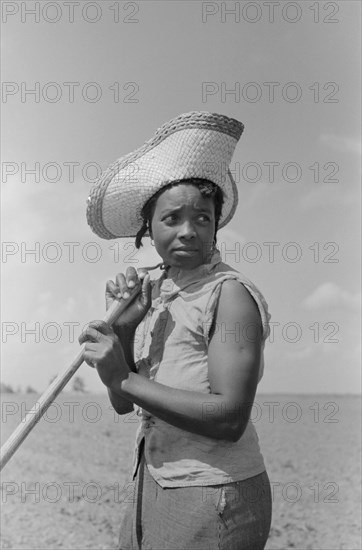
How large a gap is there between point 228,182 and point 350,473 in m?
7.71

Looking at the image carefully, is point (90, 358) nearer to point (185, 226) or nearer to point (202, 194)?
point (185, 226)

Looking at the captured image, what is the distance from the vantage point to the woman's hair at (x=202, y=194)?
5.90 feet

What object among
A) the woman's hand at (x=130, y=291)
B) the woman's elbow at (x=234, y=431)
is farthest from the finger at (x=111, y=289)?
the woman's elbow at (x=234, y=431)

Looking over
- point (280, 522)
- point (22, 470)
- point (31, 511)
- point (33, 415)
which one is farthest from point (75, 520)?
point (33, 415)

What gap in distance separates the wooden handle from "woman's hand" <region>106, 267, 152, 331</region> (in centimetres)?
1

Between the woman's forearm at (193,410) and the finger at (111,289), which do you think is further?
the finger at (111,289)

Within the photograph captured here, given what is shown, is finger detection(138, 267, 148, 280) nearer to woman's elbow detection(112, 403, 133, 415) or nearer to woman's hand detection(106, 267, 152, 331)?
woman's hand detection(106, 267, 152, 331)

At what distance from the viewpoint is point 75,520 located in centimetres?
613

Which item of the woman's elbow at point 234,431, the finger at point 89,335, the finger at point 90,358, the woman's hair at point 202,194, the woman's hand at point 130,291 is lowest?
the woman's elbow at point 234,431

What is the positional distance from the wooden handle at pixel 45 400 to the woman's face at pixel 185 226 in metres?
0.17

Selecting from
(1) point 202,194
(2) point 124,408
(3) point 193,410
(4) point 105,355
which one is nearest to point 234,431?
(3) point 193,410

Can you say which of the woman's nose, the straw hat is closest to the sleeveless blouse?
the woman's nose

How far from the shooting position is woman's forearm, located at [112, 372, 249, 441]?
5.07 ft

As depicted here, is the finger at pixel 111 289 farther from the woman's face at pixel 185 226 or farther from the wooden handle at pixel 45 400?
the woman's face at pixel 185 226
